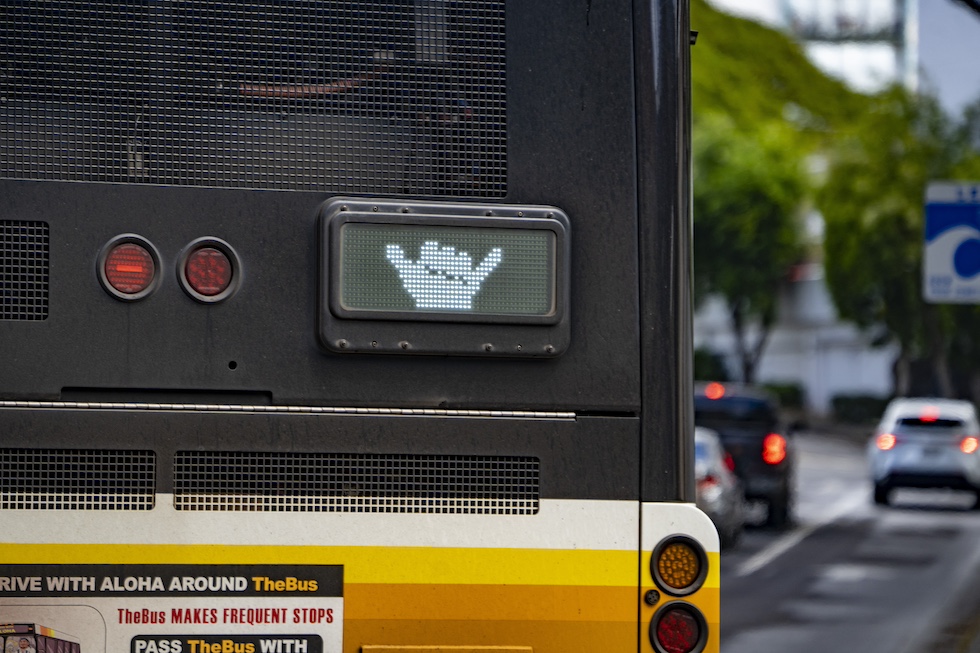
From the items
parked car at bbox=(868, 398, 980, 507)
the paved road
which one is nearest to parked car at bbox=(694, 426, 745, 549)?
the paved road

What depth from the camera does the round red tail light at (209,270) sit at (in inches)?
158

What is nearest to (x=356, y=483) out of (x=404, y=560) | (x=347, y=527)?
(x=347, y=527)

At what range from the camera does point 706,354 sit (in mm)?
68812

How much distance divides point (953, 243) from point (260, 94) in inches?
457

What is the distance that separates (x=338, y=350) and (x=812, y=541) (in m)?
17.2

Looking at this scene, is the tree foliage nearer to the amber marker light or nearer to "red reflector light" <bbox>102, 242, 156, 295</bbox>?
the amber marker light

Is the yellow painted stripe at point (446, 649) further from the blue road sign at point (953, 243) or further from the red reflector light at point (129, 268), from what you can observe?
the blue road sign at point (953, 243)

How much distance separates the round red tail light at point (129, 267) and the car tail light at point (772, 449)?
16997 mm

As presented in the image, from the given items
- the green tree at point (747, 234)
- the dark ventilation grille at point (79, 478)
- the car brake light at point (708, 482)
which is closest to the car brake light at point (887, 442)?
the car brake light at point (708, 482)

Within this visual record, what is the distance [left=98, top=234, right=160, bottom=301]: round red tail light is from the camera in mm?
3980

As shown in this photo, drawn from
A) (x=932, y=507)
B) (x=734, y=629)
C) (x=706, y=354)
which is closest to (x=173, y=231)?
(x=734, y=629)

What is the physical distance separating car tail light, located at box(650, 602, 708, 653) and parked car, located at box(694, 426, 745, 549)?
1232 cm

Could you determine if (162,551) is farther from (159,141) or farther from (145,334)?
(159,141)

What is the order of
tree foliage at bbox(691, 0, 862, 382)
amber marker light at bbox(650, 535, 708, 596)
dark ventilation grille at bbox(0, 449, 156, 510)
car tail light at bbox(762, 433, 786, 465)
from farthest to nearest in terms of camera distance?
tree foliage at bbox(691, 0, 862, 382) < car tail light at bbox(762, 433, 786, 465) < amber marker light at bbox(650, 535, 708, 596) < dark ventilation grille at bbox(0, 449, 156, 510)
